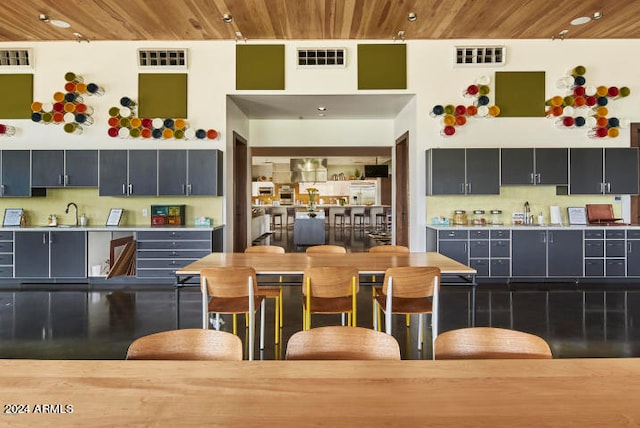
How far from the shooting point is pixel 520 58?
20.7 feet

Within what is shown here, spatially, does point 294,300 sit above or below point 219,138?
below

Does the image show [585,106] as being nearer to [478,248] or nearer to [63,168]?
[478,248]

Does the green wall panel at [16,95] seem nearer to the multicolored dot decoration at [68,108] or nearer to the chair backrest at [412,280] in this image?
the multicolored dot decoration at [68,108]

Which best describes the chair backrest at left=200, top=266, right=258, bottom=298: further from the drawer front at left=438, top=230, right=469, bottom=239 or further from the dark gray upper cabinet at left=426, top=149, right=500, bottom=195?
the dark gray upper cabinet at left=426, top=149, right=500, bottom=195

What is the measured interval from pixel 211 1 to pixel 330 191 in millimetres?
12451

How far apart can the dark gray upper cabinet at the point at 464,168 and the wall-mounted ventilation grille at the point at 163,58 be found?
4.37 m

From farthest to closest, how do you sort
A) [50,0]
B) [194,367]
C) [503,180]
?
1. [503,180]
2. [50,0]
3. [194,367]

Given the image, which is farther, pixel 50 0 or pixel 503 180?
pixel 503 180

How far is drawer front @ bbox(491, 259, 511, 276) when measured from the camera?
5934 mm

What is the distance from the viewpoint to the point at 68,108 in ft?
20.6

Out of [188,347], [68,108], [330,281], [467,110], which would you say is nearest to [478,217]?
[467,110]

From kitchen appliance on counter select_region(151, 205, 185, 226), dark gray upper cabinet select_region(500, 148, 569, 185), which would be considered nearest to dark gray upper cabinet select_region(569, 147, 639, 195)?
dark gray upper cabinet select_region(500, 148, 569, 185)

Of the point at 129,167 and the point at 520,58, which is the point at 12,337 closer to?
the point at 129,167

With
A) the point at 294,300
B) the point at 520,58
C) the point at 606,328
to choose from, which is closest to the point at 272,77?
the point at 294,300
